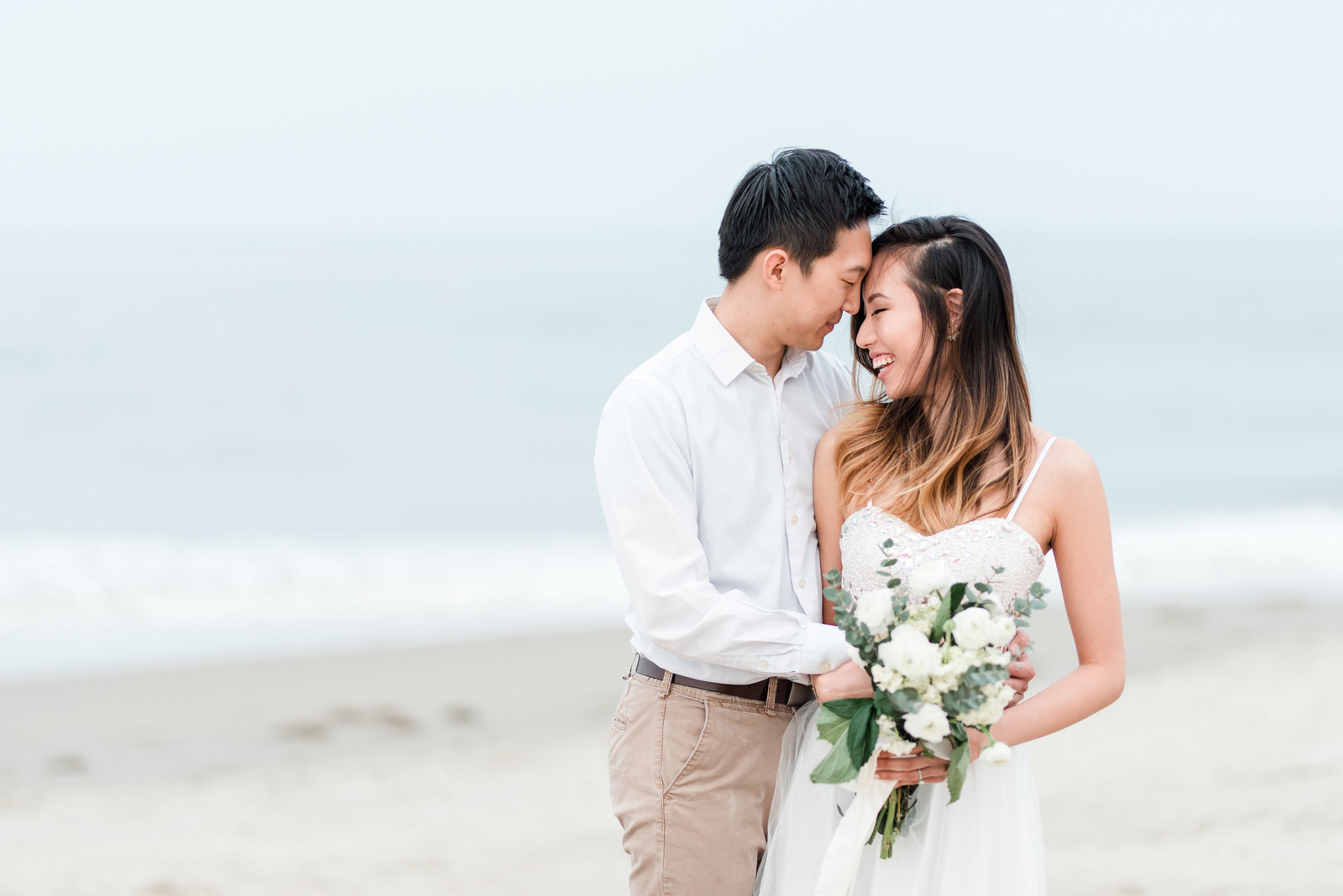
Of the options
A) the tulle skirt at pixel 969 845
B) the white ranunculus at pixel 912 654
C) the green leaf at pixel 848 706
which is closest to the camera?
the white ranunculus at pixel 912 654

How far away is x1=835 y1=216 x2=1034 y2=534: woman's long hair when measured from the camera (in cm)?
285

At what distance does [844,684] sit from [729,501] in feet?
1.75

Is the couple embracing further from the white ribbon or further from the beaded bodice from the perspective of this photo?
the white ribbon

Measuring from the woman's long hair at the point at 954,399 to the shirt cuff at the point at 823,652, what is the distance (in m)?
Answer: 0.37

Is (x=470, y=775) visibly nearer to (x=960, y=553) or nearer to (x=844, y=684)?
(x=844, y=684)

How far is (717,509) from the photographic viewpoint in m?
2.89

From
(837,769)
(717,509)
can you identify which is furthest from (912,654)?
(717,509)

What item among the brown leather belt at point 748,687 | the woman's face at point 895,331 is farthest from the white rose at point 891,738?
the woman's face at point 895,331

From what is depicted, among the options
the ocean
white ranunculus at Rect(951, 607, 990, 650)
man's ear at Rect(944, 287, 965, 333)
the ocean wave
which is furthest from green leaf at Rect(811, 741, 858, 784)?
the ocean wave

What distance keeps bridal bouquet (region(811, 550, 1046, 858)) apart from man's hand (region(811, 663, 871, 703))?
0.09 m

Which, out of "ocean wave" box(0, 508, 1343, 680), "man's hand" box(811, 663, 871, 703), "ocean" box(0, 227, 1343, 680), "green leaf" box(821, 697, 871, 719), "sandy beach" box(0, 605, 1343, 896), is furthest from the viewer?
"ocean" box(0, 227, 1343, 680)

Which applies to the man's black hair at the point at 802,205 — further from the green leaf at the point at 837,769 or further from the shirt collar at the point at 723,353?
the green leaf at the point at 837,769

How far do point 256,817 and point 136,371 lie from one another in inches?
535

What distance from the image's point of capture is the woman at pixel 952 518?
8.87 feet
